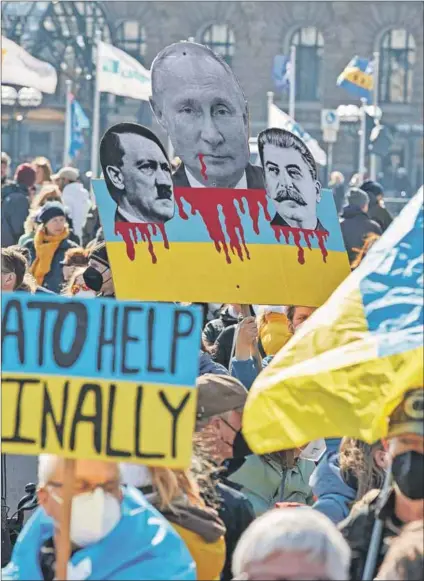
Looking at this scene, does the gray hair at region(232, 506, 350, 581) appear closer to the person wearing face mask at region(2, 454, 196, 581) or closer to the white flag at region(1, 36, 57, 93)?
the person wearing face mask at region(2, 454, 196, 581)

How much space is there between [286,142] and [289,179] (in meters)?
0.12

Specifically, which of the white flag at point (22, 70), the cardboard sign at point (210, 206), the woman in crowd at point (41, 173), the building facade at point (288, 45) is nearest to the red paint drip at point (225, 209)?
the cardboard sign at point (210, 206)

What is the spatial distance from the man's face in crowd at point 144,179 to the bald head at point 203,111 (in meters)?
0.20

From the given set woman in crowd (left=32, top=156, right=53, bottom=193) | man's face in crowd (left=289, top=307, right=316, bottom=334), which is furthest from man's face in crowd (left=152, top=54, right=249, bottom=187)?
woman in crowd (left=32, top=156, right=53, bottom=193)

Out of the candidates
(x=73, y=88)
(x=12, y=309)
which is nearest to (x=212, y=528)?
(x=12, y=309)

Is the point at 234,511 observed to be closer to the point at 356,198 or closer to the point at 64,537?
the point at 64,537

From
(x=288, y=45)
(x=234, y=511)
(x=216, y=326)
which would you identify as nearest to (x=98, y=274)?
(x=216, y=326)

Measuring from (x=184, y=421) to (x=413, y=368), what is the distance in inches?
17.4

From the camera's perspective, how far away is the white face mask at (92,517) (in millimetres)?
3008

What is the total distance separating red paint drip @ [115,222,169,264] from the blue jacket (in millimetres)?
1989

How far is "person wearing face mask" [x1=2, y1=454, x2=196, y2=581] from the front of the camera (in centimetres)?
297

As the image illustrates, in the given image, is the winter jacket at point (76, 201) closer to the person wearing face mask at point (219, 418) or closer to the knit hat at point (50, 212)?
the knit hat at point (50, 212)

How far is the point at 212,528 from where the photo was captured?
11.0 feet

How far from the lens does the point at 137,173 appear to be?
203 inches
